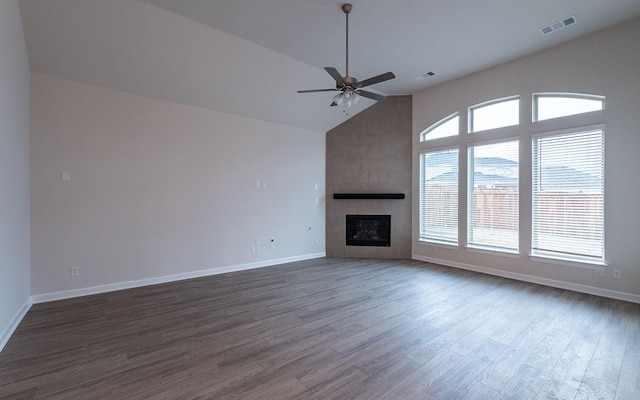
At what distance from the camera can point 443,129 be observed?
605cm

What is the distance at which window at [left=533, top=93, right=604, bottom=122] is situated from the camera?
4141 millimetres

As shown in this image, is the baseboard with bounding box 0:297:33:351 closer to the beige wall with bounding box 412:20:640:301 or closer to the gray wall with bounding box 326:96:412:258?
the gray wall with bounding box 326:96:412:258

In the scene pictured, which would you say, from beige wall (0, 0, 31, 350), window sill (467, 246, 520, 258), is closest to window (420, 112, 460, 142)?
window sill (467, 246, 520, 258)

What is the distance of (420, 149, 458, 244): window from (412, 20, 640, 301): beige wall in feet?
2.54

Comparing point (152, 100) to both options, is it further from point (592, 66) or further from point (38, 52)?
point (592, 66)

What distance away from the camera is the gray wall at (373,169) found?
6.53 meters

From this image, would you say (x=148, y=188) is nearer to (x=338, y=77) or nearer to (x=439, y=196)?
(x=338, y=77)

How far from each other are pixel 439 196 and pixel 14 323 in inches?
269

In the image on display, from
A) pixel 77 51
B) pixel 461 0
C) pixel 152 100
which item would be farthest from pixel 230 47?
pixel 461 0

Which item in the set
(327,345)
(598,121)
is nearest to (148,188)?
(327,345)

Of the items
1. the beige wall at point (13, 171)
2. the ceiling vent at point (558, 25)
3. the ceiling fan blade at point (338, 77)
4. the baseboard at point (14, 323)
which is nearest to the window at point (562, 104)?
the ceiling vent at point (558, 25)

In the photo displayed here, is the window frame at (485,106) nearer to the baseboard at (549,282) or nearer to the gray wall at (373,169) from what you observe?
the gray wall at (373,169)

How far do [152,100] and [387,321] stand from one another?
4863 mm

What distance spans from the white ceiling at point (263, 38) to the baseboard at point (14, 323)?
10.0 feet
